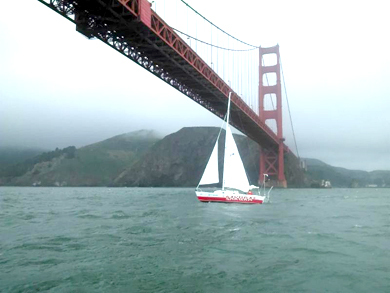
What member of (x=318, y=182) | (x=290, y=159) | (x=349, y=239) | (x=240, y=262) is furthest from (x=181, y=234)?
(x=318, y=182)

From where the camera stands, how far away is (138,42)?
922 inches

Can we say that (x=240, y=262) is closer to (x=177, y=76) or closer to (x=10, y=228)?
(x=10, y=228)

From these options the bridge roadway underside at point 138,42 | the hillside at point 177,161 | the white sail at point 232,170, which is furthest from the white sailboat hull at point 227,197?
the hillside at point 177,161

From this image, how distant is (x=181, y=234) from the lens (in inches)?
444

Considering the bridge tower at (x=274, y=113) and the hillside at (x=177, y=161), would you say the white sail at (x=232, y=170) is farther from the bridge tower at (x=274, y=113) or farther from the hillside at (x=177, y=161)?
the hillside at (x=177, y=161)

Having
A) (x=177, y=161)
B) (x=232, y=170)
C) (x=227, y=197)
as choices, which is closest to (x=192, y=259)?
(x=227, y=197)

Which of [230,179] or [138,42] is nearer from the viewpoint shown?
[138,42]

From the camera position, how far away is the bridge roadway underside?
1881 centimetres

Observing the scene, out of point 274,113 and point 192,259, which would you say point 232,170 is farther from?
point 274,113

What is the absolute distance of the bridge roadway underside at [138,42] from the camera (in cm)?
1881

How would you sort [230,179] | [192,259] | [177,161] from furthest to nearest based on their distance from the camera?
[177,161], [230,179], [192,259]

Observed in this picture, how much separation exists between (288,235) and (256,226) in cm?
218

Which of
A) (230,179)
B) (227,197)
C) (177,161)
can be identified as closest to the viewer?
(227,197)

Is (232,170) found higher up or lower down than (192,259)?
higher up
